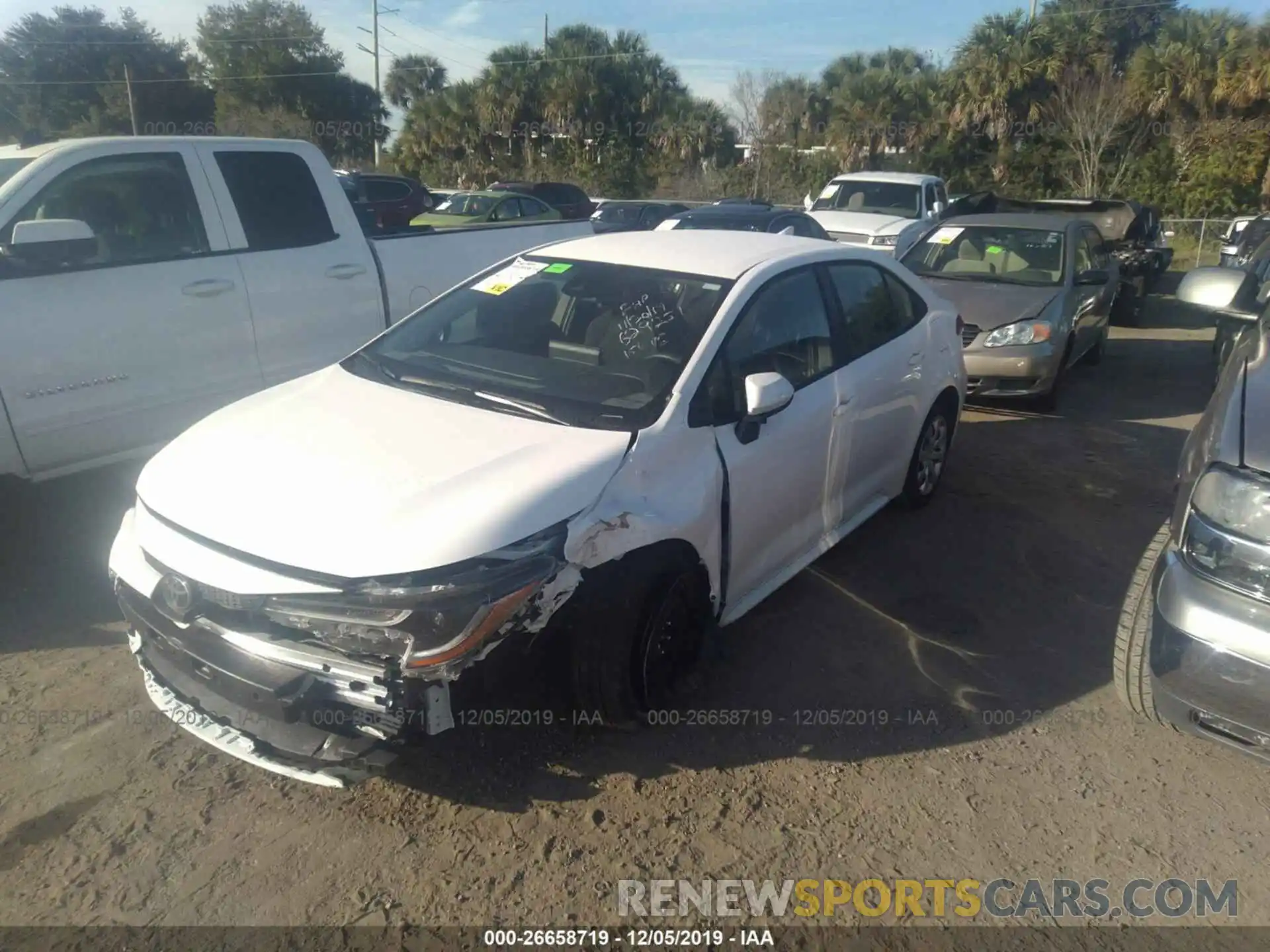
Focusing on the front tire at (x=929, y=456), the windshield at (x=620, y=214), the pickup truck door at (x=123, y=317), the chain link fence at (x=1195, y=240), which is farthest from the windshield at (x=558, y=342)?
the chain link fence at (x=1195, y=240)

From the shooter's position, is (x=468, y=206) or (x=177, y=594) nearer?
(x=177, y=594)

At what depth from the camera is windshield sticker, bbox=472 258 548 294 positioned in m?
4.18

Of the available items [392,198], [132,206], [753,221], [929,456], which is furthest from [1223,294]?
[392,198]

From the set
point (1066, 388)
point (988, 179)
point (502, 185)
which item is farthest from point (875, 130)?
point (1066, 388)

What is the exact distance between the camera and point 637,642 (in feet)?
10.3

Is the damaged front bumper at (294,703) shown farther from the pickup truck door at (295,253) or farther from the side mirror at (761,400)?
the pickup truck door at (295,253)

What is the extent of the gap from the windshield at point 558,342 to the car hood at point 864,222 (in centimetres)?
1081

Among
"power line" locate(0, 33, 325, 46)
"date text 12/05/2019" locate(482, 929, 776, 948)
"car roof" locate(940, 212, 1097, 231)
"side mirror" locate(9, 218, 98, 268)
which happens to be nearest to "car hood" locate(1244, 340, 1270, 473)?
"date text 12/05/2019" locate(482, 929, 776, 948)

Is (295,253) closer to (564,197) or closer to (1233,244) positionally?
(1233,244)

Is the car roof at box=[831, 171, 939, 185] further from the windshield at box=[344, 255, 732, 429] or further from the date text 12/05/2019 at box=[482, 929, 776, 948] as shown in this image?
the date text 12/05/2019 at box=[482, 929, 776, 948]

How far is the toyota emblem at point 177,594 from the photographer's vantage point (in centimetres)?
283

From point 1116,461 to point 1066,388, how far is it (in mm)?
2708

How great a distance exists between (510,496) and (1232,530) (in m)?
2.11

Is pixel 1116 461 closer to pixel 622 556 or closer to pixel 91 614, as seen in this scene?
pixel 622 556
